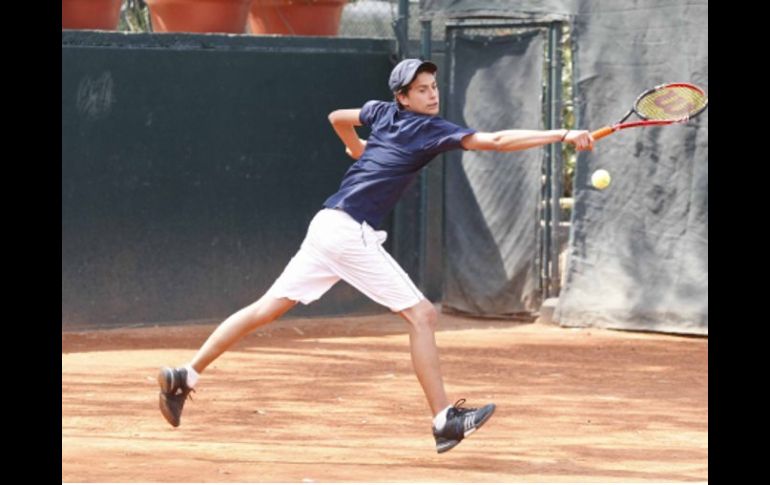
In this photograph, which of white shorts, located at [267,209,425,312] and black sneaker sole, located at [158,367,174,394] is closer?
white shorts, located at [267,209,425,312]

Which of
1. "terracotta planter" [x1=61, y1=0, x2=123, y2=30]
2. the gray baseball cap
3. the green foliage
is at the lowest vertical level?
the gray baseball cap

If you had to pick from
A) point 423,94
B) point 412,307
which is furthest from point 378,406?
point 423,94

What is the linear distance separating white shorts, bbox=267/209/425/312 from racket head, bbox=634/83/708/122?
135cm

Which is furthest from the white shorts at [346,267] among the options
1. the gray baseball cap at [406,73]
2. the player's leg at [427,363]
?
the gray baseball cap at [406,73]

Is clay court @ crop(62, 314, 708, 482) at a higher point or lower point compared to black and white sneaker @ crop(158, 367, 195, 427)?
lower

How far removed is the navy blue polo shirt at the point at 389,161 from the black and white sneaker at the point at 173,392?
1023 millimetres

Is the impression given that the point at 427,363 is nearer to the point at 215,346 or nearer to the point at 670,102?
the point at 215,346

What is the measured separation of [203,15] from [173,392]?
19.3 feet

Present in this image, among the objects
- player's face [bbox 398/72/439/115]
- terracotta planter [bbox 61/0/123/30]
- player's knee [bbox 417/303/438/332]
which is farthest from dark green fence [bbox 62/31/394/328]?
player's knee [bbox 417/303/438/332]

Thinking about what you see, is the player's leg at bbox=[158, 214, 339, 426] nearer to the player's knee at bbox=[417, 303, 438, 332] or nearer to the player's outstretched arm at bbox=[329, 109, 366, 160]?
the player's knee at bbox=[417, 303, 438, 332]

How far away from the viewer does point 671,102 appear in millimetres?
7574

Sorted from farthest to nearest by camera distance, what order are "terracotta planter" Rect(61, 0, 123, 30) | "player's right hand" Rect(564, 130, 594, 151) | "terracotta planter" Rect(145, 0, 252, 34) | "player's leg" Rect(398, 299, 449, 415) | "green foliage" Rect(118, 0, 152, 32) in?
"green foliage" Rect(118, 0, 152, 32) < "terracotta planter" Rect(145, 0, 252, 34) < "terracotta planter" Rect(61, 0, 123, 30) < "player's leg" Rect(398, 299, 449, 415) < "player's right hand" Rect(564, 130, 594, 151)

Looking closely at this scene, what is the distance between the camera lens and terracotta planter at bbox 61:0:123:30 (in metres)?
12.4
